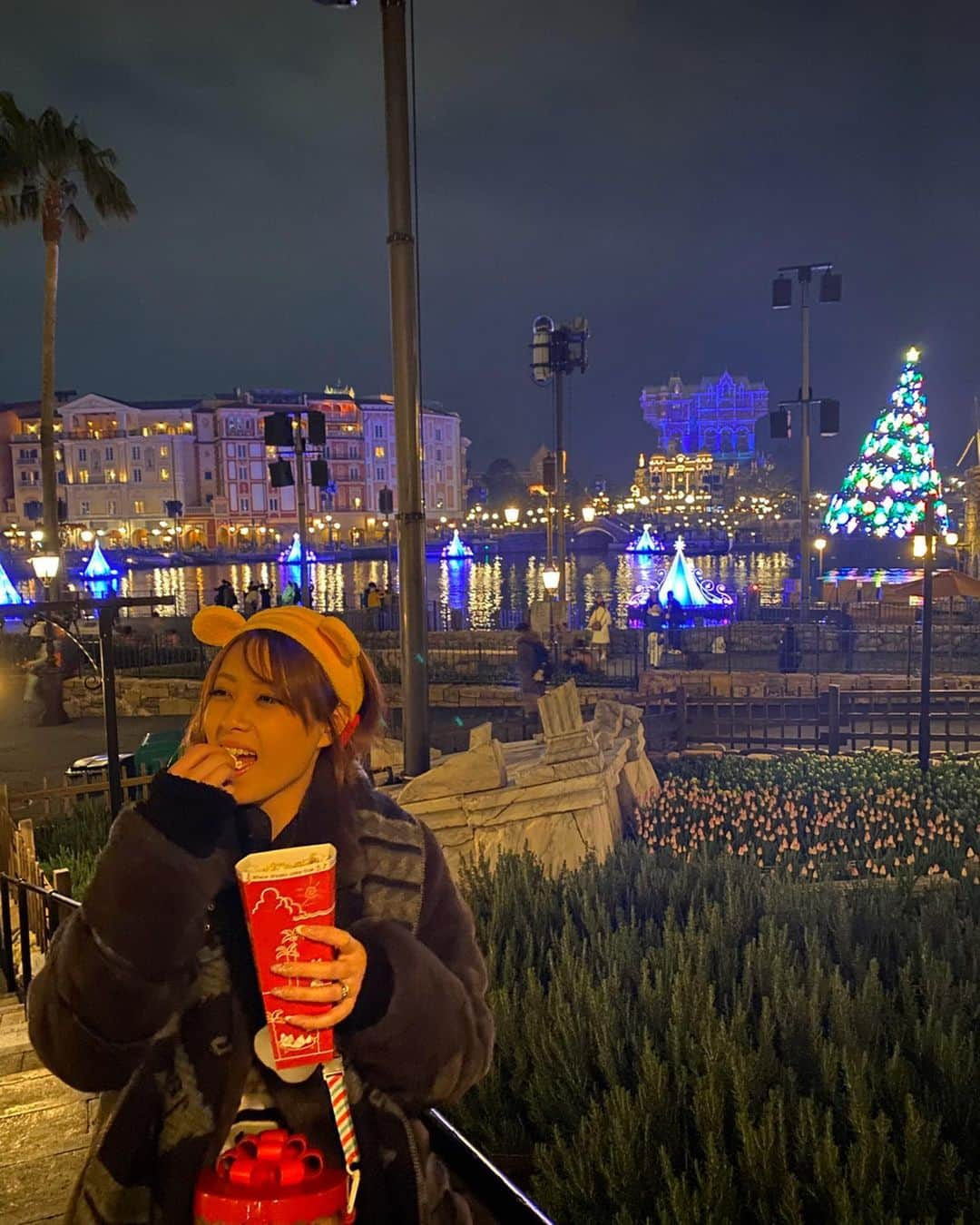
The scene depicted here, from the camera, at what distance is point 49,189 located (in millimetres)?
21828

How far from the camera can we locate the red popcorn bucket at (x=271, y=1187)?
171cm

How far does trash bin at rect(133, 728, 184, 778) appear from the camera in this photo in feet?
35.5

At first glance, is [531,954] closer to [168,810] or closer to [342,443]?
[168,810]

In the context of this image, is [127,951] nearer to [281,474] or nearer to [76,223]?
[281,474]

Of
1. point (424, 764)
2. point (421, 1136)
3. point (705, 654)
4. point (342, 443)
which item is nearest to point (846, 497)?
point (705, 654)

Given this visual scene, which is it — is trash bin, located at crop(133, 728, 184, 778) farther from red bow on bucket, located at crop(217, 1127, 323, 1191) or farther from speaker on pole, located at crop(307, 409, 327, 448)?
red bow on bucket, located at crop(217, 1127, 323, 1191)

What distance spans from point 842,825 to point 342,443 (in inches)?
3651

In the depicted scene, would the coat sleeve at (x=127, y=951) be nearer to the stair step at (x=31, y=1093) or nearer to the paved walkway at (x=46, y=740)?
the stair step at (x=31, y=1093)

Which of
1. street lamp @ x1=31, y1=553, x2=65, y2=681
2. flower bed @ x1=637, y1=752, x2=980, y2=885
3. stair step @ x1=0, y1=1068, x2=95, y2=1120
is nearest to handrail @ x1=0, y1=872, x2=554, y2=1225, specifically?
stair step @ x1=0, y1=1068, x2=95, y2=1120

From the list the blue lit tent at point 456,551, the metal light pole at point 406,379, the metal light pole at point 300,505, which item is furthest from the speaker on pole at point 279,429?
the blue lit tent at point 456,551

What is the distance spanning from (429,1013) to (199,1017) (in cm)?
42

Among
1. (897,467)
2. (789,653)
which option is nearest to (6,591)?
(789,653)

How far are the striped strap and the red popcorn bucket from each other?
0.02 m

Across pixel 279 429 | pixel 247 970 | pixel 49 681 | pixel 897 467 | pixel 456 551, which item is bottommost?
pixel 49 681
